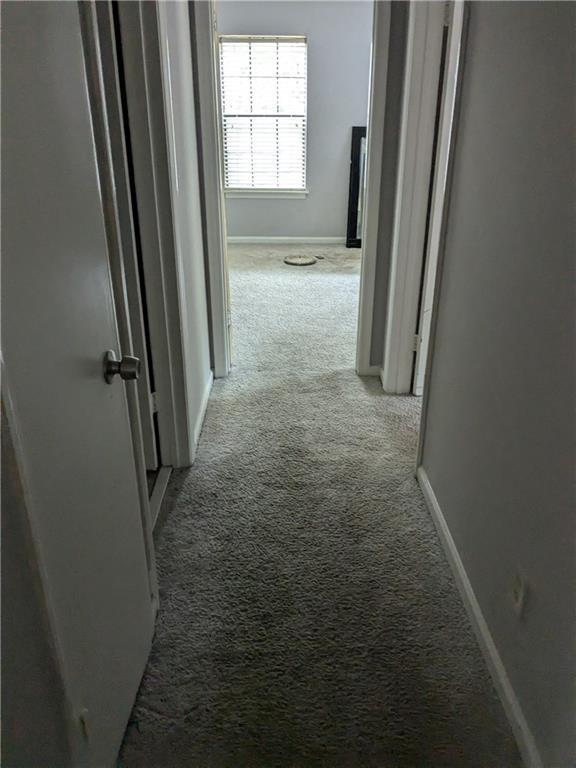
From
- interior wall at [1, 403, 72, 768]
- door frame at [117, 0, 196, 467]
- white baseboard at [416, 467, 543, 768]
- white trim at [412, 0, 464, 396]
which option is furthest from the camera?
white trim at [412, 0, 464, 396]

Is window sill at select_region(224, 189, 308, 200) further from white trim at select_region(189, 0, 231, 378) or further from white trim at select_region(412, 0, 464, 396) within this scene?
white trim at select_region(412, 0, 464, 396)

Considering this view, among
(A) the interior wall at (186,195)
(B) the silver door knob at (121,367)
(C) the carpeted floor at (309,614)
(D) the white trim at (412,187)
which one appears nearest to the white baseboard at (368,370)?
(D) the white trim at (412,187)

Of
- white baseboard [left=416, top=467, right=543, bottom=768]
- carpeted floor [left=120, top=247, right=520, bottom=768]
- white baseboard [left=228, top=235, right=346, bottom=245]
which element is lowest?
carpeted floor [left=120, top=247, right=520, bottom=768]

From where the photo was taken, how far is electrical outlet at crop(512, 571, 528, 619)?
4.20 feet

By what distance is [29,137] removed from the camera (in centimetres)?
79

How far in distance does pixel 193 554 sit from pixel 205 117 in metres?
1.95

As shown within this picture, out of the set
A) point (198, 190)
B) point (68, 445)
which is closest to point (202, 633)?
point (68, 445)

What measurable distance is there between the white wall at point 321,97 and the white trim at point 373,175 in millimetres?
3585

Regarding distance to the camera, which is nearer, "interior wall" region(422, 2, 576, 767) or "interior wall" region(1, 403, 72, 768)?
"interior wall" region(1, 403, 72, 768)

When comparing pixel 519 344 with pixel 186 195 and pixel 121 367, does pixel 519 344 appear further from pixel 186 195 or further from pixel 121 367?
pixel 186 195

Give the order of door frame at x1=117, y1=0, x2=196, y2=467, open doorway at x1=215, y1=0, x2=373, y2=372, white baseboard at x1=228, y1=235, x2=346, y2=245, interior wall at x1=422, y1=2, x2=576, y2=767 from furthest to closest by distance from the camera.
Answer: white baseboard at x1=228, y1=235, x2=346, y2=245 → open doorway at x1=215, y1=0, x2=373, y2=372 → door frame at x1=117, y1=0, x2=196, y2=467 → interior wall at x1=422, y1=2, x2=576, y2=767

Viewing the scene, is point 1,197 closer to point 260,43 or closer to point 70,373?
point 70,373

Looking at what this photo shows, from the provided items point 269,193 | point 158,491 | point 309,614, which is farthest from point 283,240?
point 309,614

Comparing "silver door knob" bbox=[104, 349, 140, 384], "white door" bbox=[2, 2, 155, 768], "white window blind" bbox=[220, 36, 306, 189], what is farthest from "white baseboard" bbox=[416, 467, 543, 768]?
"white window blind" bbox=[220, 36, 306, 189]
